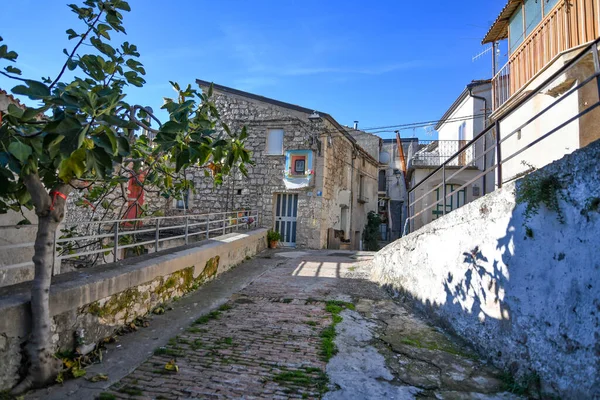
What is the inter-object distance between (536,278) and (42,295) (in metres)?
4.13

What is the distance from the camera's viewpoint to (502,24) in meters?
9.00

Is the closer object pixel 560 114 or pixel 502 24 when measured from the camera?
pixel 560 114

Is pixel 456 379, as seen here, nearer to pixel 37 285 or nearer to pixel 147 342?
pixel 147 342

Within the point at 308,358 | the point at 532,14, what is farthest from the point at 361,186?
the point at 308,358

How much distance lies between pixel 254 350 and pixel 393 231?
2134 centimetres

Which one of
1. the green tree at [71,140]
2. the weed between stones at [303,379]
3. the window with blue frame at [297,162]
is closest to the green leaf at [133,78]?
the green tree at [71,140]

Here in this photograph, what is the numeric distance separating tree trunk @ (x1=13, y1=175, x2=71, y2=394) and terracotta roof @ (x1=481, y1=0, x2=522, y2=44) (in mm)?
9629

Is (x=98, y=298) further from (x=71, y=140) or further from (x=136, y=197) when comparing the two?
(x=136, y=197)

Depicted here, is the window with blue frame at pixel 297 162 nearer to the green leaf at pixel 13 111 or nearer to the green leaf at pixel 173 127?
the green leaf at pixel 173 127

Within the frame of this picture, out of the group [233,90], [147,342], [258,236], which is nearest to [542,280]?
[147,342]

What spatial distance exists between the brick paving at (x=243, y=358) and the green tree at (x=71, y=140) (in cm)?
90

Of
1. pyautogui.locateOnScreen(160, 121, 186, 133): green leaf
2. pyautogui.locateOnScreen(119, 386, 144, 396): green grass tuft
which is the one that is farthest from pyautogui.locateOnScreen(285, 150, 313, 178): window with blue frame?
pyautogui.locateOnScreen(119, 386, 144, 396): green grass tuft

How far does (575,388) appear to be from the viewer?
2490 mm

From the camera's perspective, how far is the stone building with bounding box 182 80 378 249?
12555 millimetres
